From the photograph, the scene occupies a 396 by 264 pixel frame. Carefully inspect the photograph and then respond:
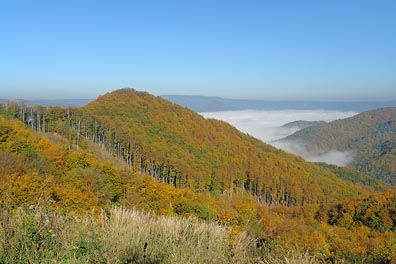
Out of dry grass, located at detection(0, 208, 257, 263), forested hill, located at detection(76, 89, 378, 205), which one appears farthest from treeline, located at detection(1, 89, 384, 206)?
dry grass, located at detection(0, 208, 257, 263)

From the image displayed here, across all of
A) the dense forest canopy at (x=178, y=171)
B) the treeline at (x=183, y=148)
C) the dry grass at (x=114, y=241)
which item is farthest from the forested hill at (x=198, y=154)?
the dry grass at (x=114, y=241)

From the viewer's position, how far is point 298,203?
84.9 m

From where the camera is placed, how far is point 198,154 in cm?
9462

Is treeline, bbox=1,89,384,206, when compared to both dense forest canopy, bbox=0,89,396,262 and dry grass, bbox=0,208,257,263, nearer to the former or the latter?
dense forest canopy, bbox=0,89,396,262

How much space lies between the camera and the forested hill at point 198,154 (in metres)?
73.5

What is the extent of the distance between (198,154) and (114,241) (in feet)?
298

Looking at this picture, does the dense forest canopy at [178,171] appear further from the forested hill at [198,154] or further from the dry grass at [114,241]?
the dry grass at [114,241]

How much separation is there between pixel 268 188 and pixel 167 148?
2819 centimetres

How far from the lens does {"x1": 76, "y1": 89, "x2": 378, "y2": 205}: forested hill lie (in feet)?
241

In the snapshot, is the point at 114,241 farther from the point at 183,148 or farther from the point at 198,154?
the point at 183,148

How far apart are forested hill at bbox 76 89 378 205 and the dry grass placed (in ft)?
Answer: 209

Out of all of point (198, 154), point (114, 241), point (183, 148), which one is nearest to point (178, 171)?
point (198, 154)

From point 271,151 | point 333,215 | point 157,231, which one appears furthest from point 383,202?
point 157,231

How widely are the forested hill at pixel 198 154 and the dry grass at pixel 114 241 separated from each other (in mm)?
63573
